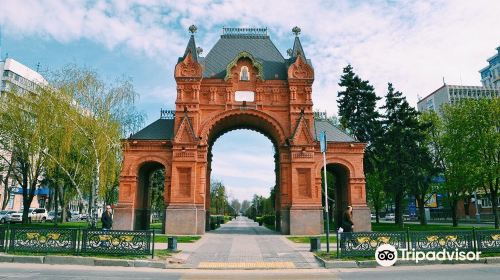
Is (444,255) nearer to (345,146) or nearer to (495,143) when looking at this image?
(345,146)

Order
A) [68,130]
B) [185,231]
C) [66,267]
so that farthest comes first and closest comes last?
[185,231]
[68,130]
[66,267]

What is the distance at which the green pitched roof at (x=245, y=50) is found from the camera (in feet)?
109

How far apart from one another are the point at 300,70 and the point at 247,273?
22768mm

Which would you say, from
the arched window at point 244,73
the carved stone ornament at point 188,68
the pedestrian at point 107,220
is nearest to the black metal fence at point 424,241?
the pedestrian at point 107,220

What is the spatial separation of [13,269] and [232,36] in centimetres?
2948

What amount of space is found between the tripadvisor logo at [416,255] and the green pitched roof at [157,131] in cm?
2126

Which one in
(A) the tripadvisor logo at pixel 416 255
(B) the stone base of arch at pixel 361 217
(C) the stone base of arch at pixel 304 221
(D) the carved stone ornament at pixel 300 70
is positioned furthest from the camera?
(D) the carved stone ornament at pixel 300 70

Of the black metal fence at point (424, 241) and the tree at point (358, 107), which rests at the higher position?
the tree at point (358, 107)

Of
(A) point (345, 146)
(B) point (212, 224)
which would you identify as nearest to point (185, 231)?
(B) point (212, 224)

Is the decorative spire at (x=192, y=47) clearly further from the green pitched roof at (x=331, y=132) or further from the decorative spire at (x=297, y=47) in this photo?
the green pitched roof at (x=331, y=132)

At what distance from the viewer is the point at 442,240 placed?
47.5 ft

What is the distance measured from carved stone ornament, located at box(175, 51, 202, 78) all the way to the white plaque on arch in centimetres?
370

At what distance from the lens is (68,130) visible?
23406mm

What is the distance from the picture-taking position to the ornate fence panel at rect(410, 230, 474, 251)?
14.3 meters
